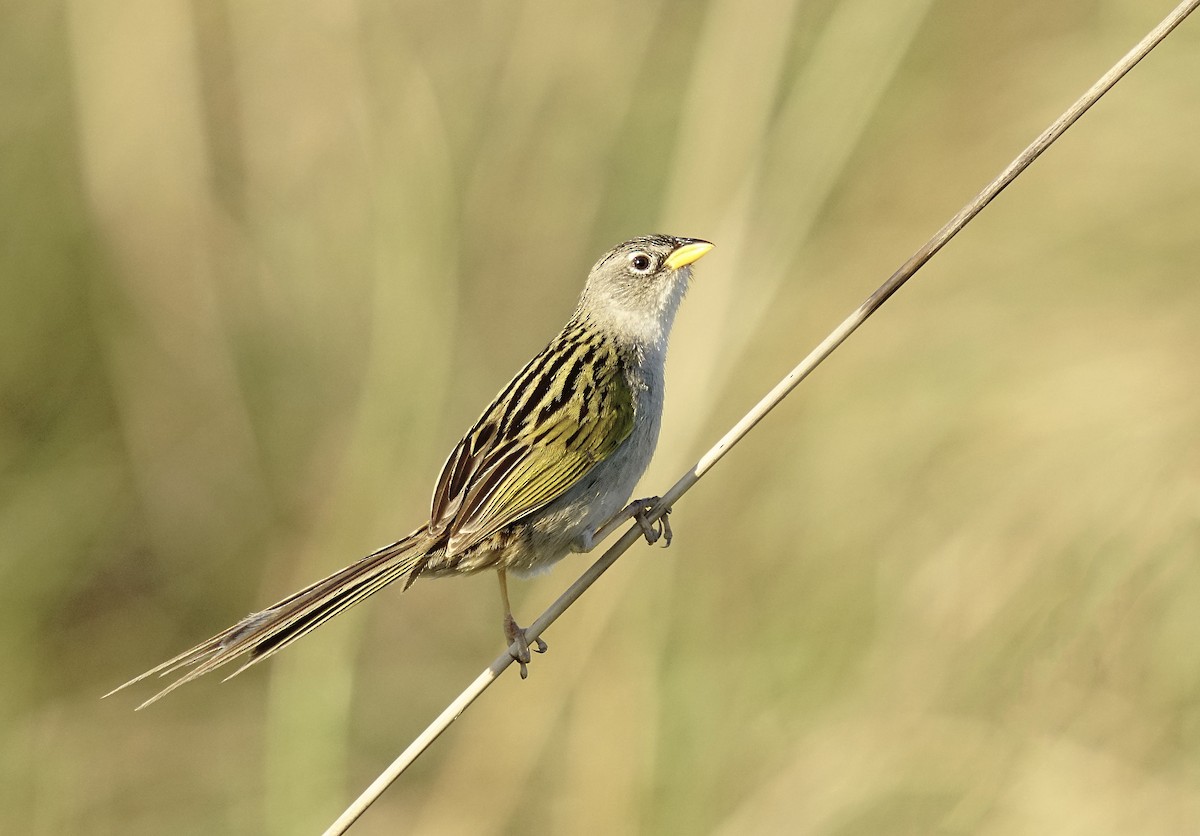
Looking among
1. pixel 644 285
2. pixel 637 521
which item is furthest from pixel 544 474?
pixel 644 285

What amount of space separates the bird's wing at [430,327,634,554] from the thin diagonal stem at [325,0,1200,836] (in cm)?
32

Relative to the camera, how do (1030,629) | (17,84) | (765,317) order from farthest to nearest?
1. (765,317)
2. (17,84)
3. (1030,629)

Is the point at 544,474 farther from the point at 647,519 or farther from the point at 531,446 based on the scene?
the point at 647,519

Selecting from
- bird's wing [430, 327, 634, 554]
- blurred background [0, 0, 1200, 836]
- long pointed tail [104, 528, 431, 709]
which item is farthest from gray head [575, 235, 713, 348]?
long pointed tail [104, 528, 431, 709]

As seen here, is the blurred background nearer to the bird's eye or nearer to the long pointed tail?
the bird's eye

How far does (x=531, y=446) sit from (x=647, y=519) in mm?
442

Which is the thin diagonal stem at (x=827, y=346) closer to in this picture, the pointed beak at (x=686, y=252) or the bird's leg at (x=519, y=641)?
the bird's leg at (x=519, y=641)

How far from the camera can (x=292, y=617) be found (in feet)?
11.3

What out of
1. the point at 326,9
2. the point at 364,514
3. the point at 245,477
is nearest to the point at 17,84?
the point at 326,9

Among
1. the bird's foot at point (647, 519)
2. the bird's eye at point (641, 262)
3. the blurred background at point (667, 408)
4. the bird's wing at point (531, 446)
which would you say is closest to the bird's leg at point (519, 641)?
the bird's wing at point (531, 446)

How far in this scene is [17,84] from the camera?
657 cm

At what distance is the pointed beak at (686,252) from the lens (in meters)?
4.91

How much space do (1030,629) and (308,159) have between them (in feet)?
14.4

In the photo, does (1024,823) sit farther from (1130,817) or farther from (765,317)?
(765,317)
